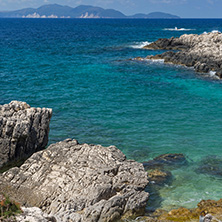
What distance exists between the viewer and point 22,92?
39281mm

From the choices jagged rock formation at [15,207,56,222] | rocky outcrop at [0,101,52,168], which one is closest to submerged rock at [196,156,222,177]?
rocky outcrop at [0,101,52,168]

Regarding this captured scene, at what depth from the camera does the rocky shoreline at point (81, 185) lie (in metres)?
14.7

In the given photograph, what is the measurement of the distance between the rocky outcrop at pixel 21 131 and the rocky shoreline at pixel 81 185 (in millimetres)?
62

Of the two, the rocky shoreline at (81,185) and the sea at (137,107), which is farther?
the sea at (137,107)

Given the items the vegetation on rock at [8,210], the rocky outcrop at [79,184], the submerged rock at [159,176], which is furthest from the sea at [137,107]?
the vegetation on rock at [8,210]

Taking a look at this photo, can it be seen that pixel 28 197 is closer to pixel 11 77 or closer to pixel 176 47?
pixel 11 77

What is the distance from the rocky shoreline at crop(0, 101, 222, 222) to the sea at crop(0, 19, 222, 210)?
1.64 m

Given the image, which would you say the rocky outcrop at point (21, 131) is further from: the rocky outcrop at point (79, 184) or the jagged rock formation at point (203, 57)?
the jagged rock formation at point (203, 57)

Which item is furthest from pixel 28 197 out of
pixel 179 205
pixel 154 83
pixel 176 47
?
pixel 176 47

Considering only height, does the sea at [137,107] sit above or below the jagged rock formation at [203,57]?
below

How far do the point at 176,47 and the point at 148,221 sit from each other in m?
73.2

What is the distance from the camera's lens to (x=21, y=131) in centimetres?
1994

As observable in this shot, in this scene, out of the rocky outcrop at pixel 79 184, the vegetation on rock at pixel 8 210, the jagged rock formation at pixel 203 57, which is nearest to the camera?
the vegetation on rock at pixel 8 210

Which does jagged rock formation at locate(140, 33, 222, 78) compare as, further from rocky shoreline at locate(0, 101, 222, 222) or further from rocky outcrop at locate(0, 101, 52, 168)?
rocky shoreline at locate(0, 101, 222, 222)
